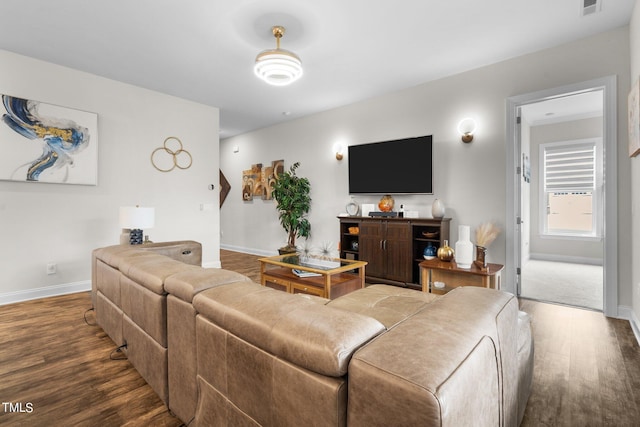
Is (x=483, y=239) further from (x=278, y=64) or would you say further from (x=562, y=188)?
(x=562, y=188)

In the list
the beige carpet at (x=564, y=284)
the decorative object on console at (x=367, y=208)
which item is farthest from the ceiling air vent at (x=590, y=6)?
the decorative object on console at (x=367, y=208)

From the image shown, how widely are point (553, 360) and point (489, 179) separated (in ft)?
7.23

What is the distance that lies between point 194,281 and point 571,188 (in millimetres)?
7077

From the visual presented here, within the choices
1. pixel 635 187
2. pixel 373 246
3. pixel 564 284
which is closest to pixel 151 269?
pixel 373 246

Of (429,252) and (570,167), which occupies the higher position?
(570,167)

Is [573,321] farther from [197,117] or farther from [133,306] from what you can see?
[197,117]

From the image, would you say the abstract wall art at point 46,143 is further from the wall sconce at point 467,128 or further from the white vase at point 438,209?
the wall sconce at point 467,128

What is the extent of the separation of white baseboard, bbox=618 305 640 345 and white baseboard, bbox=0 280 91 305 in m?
5.66

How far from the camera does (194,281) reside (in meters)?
1.31

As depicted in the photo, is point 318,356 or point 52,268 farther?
point 52,268

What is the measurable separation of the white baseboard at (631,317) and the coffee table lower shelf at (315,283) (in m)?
2.27

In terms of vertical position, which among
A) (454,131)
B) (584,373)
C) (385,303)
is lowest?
(584,373)

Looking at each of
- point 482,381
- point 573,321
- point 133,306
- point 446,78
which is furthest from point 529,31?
point 133,306

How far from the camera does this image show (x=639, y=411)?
1559mm
